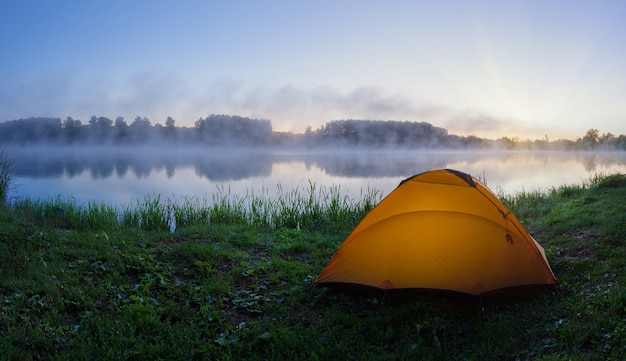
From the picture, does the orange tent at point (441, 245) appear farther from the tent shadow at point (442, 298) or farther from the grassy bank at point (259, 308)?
the grassy bank at point (259, 308)

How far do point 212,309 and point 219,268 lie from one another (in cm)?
147

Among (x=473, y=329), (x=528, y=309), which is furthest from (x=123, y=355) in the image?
(x=528, y=309)

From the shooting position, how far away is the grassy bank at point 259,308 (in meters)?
4.17

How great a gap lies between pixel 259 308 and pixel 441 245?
2.53 m

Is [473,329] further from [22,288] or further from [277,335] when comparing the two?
[22,288]

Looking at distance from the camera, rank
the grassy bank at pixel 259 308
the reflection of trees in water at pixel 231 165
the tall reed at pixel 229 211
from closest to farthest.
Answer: the grassy bank at pixel 259 308 < the tall reed at pixel 229 211 < the reflection of trees in water at pixel 231 165

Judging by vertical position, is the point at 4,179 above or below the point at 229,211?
above

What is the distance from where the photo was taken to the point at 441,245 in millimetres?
5434

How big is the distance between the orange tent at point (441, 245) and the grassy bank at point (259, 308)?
245mm

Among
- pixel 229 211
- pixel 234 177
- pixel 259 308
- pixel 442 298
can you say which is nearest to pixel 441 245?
pixel 442 298

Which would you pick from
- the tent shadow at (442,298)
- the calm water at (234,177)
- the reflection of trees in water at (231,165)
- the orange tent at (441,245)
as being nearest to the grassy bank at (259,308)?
the tent shadow at (442,298)

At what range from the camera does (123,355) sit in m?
4.08

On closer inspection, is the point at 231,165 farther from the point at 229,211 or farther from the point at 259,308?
the point at 259,308

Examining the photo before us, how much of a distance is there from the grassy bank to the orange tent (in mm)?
245
